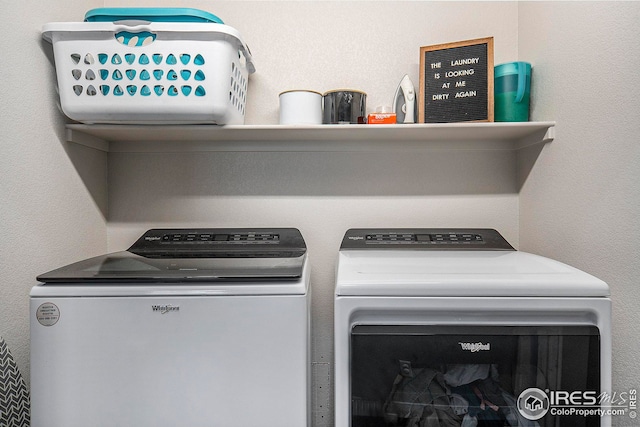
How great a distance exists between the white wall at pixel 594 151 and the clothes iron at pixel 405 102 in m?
0.41

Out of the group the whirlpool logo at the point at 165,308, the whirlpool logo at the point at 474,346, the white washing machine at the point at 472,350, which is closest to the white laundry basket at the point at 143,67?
the whirlpool logo at the point at 165,308

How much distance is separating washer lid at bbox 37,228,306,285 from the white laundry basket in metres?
0.43

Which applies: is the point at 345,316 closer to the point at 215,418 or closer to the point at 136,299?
the point at 215,418

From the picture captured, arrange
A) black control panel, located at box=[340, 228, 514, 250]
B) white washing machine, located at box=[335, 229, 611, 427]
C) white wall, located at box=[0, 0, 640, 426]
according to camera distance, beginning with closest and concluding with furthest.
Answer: white washing machine, located at box=[335, 229, 611, 427], black control panel, located at box=[340, 228, 514, 250], white wall, located at box=[0, 0, 640, 426]

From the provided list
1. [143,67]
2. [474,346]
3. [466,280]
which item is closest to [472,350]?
[474,346]

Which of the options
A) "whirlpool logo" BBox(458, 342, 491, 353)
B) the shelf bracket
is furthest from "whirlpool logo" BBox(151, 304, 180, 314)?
the shelf bracket

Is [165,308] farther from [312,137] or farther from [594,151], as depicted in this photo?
[594,151]

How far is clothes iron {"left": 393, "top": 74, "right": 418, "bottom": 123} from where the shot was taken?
1420 millimetres

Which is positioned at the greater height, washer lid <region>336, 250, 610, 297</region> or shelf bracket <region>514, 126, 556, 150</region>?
shelf bracket <region>514, 126, 556, 150</region>

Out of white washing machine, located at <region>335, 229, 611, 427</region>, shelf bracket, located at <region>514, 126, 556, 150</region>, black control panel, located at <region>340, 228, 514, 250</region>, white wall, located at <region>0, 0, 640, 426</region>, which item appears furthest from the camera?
white wall, located at <region>0, 0, 640, 426</region>

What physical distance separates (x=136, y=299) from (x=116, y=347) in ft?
0.40

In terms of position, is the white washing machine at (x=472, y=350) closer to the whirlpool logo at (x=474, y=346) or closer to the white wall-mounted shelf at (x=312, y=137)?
the whirlpool logo at (x=474, y=346)

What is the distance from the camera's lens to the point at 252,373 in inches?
39.0

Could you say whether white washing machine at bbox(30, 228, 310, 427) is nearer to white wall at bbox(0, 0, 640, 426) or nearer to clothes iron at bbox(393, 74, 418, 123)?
white wall at bbox(0, 0, 640, 426)
